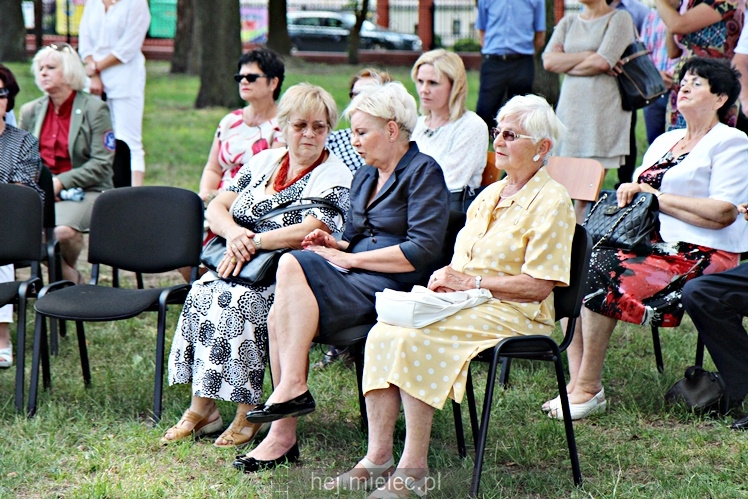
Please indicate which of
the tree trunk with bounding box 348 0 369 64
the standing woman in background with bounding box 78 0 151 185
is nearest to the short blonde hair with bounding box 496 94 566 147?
the standing woman in background with bounding box 78 0 151 185

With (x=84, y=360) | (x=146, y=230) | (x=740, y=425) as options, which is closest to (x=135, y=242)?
(x=146, y=230)

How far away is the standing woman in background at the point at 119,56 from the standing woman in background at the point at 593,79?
3.54m

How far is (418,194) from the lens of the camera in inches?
166

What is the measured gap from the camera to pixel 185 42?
2058 cm

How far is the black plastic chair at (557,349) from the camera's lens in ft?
12.1

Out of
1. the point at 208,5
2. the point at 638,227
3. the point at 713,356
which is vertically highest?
the point at 208,5

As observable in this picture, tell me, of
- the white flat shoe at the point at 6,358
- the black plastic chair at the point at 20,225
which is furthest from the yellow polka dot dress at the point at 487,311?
the white flat shoe at the point at 6,358

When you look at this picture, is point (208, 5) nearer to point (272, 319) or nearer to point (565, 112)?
point (565, 112)

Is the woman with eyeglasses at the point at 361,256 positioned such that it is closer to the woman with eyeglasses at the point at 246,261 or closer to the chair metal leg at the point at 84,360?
the woman with eyeglasses at the point at 246,261

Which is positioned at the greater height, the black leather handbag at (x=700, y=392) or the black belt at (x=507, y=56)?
the black belt at (x=507, y=56)

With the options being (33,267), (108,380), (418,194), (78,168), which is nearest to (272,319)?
(418,194)

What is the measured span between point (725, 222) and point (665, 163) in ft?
1.53

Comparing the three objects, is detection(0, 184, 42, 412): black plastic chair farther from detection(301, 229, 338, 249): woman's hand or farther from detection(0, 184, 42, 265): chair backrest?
detection(301, 229, 338, 249): woman's hand

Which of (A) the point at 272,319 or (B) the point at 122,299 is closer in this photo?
(A) the point at 272,319
